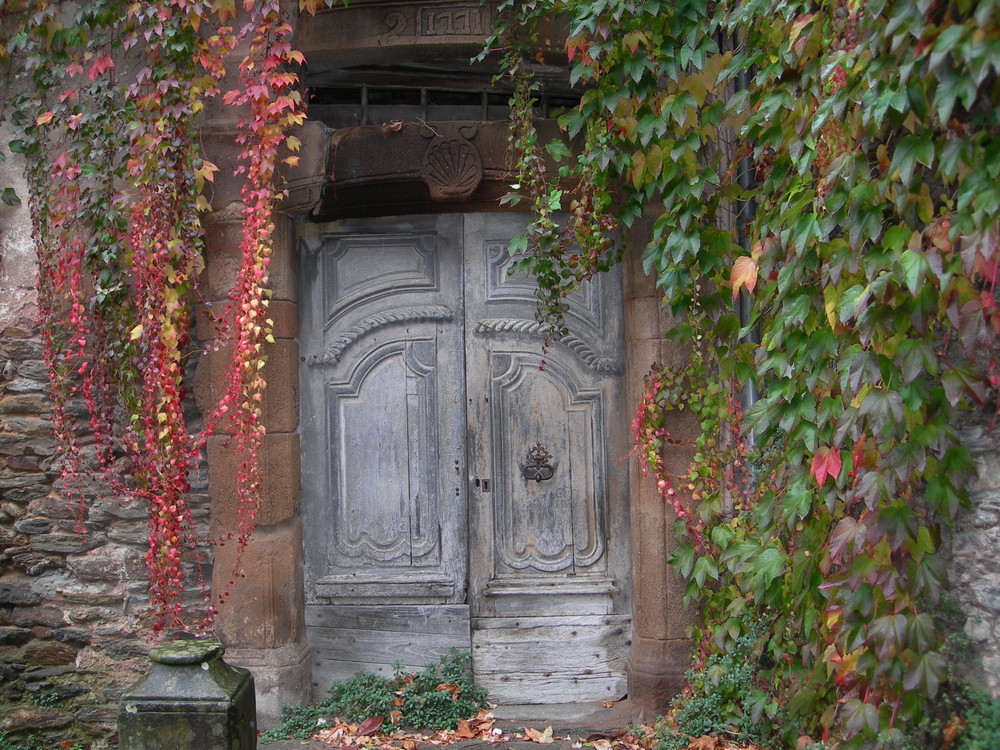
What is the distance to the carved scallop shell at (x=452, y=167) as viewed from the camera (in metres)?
4.21

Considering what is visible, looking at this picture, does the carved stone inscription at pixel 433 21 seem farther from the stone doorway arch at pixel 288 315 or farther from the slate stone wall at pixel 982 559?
the slate stone wall at pixel 982 559

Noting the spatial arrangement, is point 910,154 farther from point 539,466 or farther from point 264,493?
point 264,493

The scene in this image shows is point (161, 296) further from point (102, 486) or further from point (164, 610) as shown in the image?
point (164, 610)

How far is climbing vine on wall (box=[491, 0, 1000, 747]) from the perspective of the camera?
2381 mm

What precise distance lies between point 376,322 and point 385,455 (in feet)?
2.10

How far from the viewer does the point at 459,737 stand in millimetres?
4117

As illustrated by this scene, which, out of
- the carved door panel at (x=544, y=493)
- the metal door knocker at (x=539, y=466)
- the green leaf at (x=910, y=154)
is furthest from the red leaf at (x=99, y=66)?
the green leaf at (x=910, y=154)

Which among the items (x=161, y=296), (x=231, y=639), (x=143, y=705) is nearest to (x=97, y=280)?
(x=161, y=296)

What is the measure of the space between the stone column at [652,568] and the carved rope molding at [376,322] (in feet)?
3.03

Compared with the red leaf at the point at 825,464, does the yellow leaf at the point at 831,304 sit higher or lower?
higher

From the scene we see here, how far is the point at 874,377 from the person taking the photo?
2535mm

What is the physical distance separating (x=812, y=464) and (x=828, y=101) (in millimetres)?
1072

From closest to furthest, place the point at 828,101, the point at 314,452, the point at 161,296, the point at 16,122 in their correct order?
the point at 828,101
the point at 161,296
the point at 16,122
the point at 314,452

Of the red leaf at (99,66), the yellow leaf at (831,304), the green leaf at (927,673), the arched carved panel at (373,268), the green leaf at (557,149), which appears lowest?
the green leaf at (927,673)
